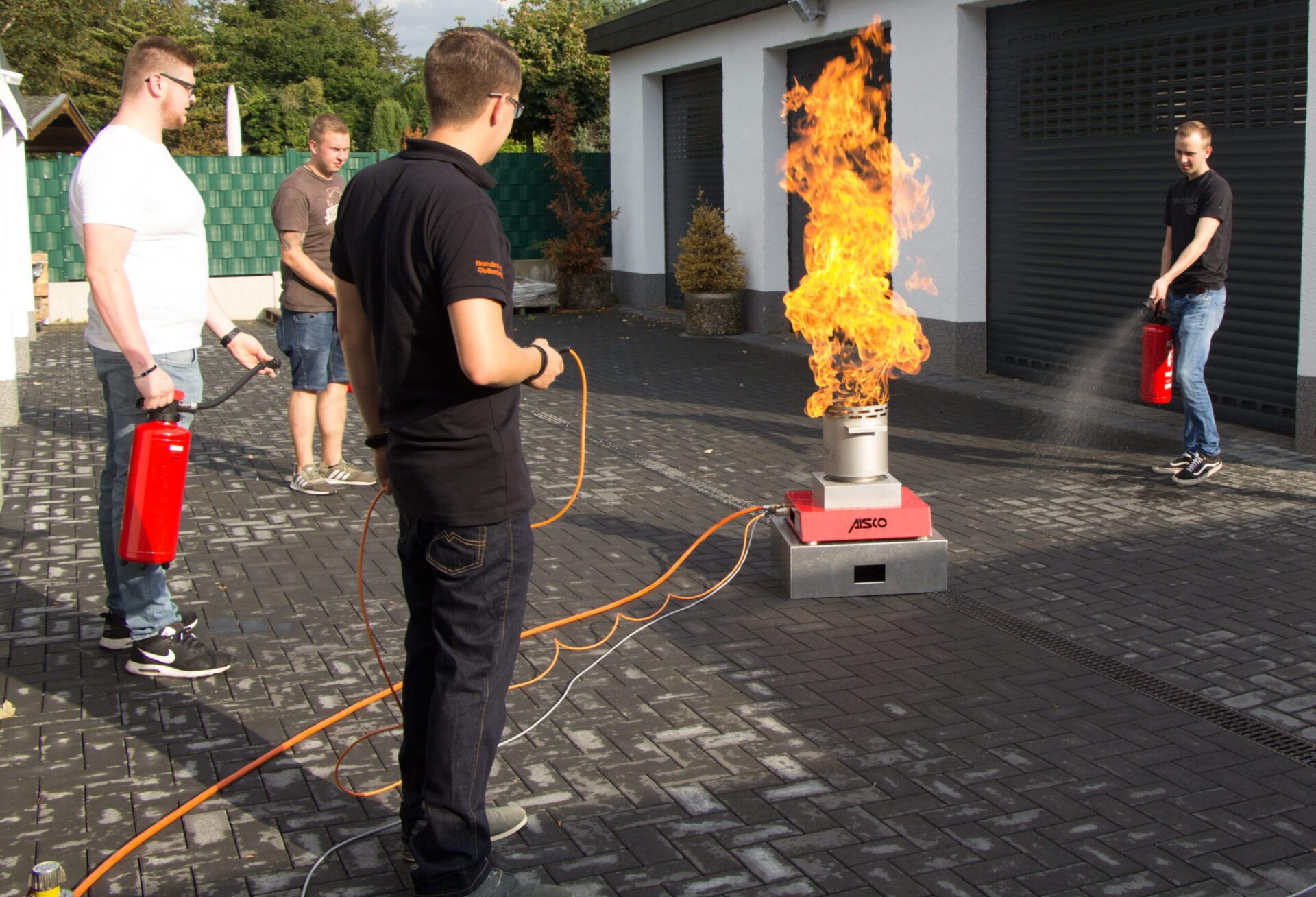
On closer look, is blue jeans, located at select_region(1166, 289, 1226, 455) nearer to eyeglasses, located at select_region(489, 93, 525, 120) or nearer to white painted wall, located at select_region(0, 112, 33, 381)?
eyeglasses, located at select_region(489, 93, 525, 120)

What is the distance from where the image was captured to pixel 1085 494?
7.31m

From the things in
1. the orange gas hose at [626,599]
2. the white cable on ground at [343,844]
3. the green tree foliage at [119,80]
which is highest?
the green tree foliage at [119,80]

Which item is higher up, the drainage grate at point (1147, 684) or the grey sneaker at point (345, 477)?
the grey sneaker at point (345, 477)

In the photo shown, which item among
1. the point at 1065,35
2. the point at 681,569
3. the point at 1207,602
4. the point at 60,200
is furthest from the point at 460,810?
the point at 60,200

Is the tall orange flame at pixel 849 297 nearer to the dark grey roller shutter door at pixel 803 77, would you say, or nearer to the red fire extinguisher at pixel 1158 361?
the red fire extinguisher at pixel 1158 361

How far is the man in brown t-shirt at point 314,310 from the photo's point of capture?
7.32 metres

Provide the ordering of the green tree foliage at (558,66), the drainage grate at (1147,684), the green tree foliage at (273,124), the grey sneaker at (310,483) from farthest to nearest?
the green tree foliage at (273,124) → the green tree foliage at (558,66) → the grey sneaker at (310,483) → the drainage grate at (1147,684)

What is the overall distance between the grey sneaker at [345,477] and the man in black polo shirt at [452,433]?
4858 mm

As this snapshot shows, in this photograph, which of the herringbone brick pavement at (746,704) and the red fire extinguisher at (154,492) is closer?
the herringbone brick pavement at (746,704)

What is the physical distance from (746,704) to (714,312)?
39.4 feet

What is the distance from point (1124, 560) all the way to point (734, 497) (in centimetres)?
236

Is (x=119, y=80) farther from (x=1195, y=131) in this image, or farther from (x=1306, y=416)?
(x=1306, y=416)

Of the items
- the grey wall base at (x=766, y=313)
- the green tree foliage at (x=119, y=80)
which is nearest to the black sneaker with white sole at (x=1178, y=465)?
the grey wall base at (x=766, y=313)

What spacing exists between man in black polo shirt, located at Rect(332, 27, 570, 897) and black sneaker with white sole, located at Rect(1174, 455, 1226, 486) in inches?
223
